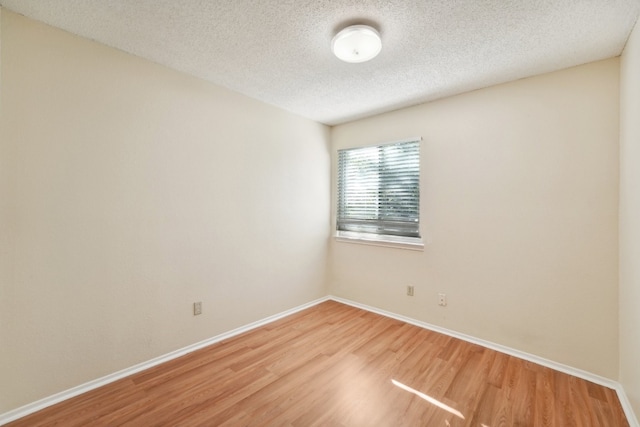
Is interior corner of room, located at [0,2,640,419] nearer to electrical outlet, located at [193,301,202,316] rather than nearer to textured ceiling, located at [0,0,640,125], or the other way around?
electrical outlet, located at [193,301,202,316]

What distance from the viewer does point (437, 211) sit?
2922 mm

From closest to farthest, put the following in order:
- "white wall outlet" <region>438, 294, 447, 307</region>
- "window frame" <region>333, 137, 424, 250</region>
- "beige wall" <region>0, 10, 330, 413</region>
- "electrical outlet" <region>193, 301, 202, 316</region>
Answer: "beige wall" <region>0, 10, 330, 413</region> → "electrical outlet" <region>193, 301, 202, 316</region> → "white wall outlet" <region>438, 294, 447, 307</region> → "window frame" <region>333, 137, 424, 250</region>

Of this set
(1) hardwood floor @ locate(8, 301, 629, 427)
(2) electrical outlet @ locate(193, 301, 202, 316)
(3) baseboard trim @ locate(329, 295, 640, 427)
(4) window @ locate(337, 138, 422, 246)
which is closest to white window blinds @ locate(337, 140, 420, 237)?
(4) window @ locate(337, 138, 422, 246)

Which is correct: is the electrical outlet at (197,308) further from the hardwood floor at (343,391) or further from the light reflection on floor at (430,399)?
the light reflection on floor at (430,399)

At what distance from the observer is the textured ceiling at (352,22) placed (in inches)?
63.1

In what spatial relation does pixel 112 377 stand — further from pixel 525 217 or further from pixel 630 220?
pixel 630 220

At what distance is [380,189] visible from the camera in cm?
343

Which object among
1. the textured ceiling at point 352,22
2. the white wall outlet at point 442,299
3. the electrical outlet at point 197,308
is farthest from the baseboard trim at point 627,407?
the electrical outlet at point 197,308

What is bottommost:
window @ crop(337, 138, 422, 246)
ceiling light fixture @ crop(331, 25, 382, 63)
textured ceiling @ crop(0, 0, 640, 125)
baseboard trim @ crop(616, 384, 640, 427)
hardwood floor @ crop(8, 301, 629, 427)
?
hardwood floor @ crop(8, 301, 629, 427)

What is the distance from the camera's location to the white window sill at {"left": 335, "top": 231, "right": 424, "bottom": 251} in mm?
3086

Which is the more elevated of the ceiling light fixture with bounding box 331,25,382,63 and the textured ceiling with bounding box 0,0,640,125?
the textured ceiling with bounding box 0,0,640,125

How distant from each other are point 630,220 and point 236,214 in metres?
3.01

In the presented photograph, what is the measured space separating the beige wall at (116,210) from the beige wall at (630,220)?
9.34 ft

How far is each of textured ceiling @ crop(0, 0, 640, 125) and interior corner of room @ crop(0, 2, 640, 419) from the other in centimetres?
17
